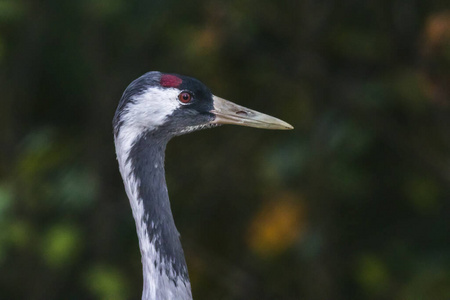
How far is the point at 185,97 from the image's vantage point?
143 inches

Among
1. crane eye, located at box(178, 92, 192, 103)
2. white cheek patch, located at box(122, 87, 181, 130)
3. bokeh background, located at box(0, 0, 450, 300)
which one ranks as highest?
crane eye, located at box(178, 92, 192, 103)

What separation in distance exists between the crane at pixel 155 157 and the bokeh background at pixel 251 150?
2.46 m

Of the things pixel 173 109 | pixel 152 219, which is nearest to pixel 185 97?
pixel 173 109

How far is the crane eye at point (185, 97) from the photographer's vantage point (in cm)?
362

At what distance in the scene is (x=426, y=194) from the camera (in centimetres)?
635

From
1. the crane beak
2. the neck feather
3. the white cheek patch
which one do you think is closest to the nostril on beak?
the crane beak

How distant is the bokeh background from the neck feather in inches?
98.6

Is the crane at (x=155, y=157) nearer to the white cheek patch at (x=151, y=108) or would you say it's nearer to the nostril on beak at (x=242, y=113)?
the white cheek patch at (x=151, y=108)

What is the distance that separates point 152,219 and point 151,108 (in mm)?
436

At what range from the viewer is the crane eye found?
3.62 m

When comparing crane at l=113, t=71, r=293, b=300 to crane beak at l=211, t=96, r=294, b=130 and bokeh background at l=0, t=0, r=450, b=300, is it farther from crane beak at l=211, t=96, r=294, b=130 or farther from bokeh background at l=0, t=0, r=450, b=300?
bokeh background at l=0, t=0, r=450, b=300

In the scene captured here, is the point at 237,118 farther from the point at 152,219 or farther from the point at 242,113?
the point at 152,219

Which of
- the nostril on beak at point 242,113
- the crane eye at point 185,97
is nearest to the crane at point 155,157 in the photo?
the crane eye at point 185,97

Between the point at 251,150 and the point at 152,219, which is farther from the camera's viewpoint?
the point at 251,150
